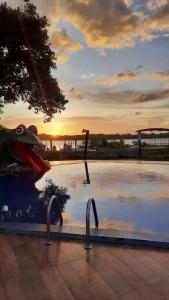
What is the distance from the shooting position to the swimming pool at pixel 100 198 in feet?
21.0

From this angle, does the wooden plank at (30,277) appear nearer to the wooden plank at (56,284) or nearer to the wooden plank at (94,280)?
the wooden plank at (56,284)

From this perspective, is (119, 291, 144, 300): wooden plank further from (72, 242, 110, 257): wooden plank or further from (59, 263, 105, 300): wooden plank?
(72, 242, 110, 257): wooden plank

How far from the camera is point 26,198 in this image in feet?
28.9

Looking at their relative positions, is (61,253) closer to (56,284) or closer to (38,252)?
(38,252)

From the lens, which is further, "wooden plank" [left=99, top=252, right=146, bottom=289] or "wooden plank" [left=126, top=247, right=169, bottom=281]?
"wooden plank" [left=126, top=247, right=169, bottom=281]

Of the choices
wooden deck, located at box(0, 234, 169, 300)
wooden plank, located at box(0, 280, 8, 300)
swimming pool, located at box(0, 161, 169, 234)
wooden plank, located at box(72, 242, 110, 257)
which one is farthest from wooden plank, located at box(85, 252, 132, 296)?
swimming pool, located at box(0, 161, 169, 234)

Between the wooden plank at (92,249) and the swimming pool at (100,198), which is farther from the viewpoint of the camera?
the swimming pool at (100,198)

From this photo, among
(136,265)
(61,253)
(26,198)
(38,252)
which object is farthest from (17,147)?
(136,265)

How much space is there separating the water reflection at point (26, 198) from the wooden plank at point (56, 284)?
2.35 m

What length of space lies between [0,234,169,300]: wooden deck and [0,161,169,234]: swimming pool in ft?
5.92

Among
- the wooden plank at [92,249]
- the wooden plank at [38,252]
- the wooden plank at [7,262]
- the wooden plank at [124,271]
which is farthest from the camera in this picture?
the wooden plank at [92,249]

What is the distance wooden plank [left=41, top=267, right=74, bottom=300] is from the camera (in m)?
2.98

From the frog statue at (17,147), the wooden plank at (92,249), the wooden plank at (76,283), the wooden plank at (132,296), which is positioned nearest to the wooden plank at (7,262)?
the wooden plank at (76,283)

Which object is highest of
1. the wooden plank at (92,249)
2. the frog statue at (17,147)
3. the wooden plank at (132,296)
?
the frog statue at (17,147)
